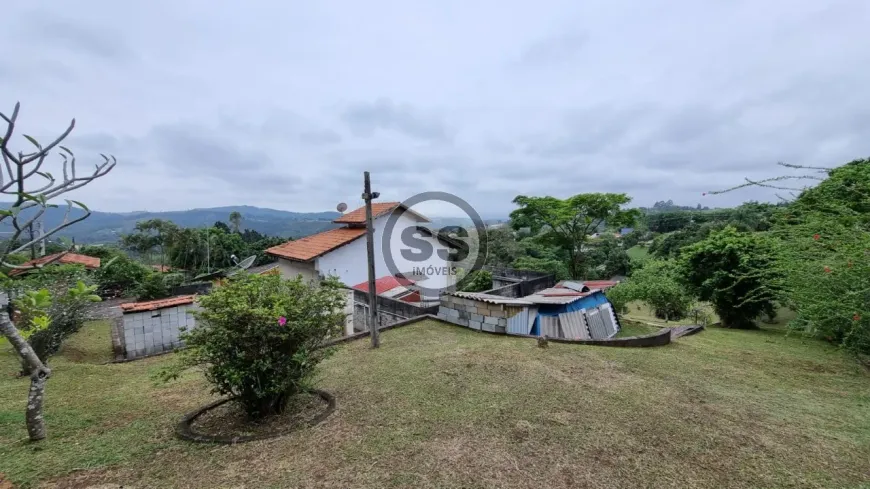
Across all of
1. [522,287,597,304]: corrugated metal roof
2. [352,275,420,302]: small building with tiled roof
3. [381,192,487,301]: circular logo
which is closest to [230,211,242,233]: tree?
[381,192,487,301]: circular logo

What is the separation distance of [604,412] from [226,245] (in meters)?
34.2

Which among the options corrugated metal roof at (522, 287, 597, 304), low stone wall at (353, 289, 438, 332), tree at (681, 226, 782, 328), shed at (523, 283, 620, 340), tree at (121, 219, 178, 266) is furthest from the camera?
tree at (121, 219, 178, 266)

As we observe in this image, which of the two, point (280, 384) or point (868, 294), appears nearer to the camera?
point (280, 384)

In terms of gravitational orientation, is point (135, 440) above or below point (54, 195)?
below

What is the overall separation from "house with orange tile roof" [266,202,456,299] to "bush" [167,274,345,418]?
397 inches

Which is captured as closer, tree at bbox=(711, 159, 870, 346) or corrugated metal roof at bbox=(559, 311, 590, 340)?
tree at bbox=(711, 159, 870, 346)

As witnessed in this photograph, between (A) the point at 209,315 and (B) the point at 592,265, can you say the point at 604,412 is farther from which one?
(B) the point at 592,265

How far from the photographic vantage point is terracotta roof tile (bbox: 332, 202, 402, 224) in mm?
15742

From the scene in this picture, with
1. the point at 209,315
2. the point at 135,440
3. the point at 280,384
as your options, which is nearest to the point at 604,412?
the point at 280,384

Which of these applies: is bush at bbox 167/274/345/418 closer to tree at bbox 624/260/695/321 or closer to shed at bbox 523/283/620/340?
shed at bbox 523/283/620/340

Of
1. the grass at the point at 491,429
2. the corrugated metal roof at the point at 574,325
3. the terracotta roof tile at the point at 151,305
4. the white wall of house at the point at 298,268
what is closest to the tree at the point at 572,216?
the corrugated metal roof at the point at 574,325

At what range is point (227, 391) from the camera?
13.0 feet

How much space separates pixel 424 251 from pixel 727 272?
1164 centimetres

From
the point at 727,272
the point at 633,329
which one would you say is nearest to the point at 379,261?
the point at 633,329
